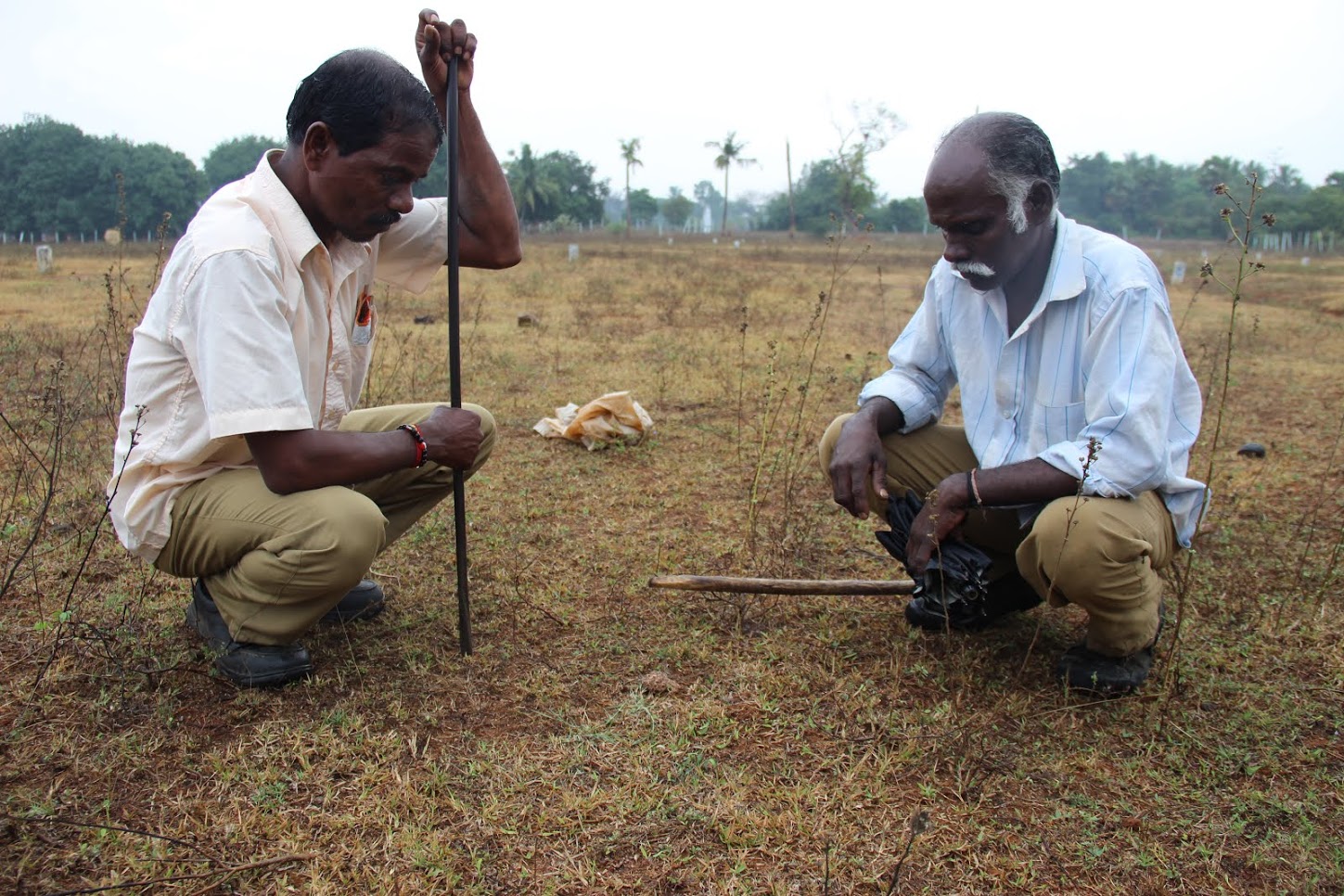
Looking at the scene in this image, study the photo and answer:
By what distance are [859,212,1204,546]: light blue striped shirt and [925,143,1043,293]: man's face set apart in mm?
111

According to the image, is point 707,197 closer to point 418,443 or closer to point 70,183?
point 70,183

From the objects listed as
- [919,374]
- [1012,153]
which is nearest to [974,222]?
[1012,153]

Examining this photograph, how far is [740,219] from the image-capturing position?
138750 millimetres

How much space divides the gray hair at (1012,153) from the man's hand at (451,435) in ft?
5.14

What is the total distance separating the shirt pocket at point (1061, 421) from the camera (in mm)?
2621

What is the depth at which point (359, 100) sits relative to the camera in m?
2.30

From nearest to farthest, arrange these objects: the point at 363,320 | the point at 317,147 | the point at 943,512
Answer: the point at 317,147 → the point at 943,512 → the point at 363,320

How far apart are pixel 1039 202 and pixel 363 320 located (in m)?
2.02

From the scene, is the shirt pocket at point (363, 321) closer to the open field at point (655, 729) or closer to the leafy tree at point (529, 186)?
the open field at point (655, 729)

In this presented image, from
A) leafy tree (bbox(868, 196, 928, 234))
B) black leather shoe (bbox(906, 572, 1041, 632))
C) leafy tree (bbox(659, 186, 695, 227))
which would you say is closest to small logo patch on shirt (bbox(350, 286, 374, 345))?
black leather shoe (bbox(906, 572, 1041, 632))

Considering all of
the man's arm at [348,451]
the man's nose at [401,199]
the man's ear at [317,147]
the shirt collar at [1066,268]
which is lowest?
the man's arm at [348,451]

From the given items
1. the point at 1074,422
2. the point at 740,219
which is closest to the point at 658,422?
the point at 1074,422

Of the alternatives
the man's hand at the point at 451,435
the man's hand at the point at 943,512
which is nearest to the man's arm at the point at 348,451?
the man's hand at the point at 451,435

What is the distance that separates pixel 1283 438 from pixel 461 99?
5.34 metres
